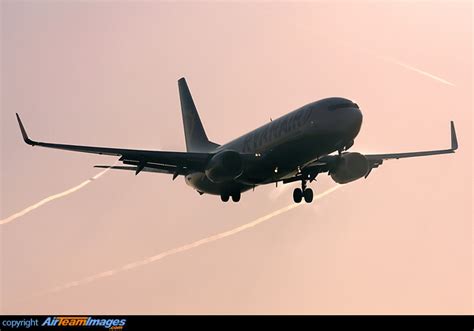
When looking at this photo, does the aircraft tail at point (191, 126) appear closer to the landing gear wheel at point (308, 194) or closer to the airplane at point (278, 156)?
the airplane at point (278, 156)

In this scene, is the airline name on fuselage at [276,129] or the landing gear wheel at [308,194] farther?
the landing gear wheel at [308,194]

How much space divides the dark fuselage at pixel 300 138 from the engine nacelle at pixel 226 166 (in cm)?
79

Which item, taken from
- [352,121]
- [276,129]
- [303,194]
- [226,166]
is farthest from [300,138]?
[303,194]

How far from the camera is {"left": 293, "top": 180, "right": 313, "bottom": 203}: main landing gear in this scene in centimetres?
6419

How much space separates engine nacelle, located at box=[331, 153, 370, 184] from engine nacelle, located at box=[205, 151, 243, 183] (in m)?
7.75

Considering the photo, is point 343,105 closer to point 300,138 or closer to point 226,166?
point 300,138

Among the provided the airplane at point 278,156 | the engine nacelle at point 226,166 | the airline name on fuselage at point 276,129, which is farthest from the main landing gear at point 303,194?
the engine nacelle at point 226,166

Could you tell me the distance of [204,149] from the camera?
7700 cm

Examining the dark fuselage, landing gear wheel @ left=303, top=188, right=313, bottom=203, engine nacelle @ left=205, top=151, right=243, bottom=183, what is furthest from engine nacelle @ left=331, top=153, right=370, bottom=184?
engine nacelle @ left=205, top=151, right=243, bottom=183

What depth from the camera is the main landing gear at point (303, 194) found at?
211 ft

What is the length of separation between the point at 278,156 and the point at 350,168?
722 cm
